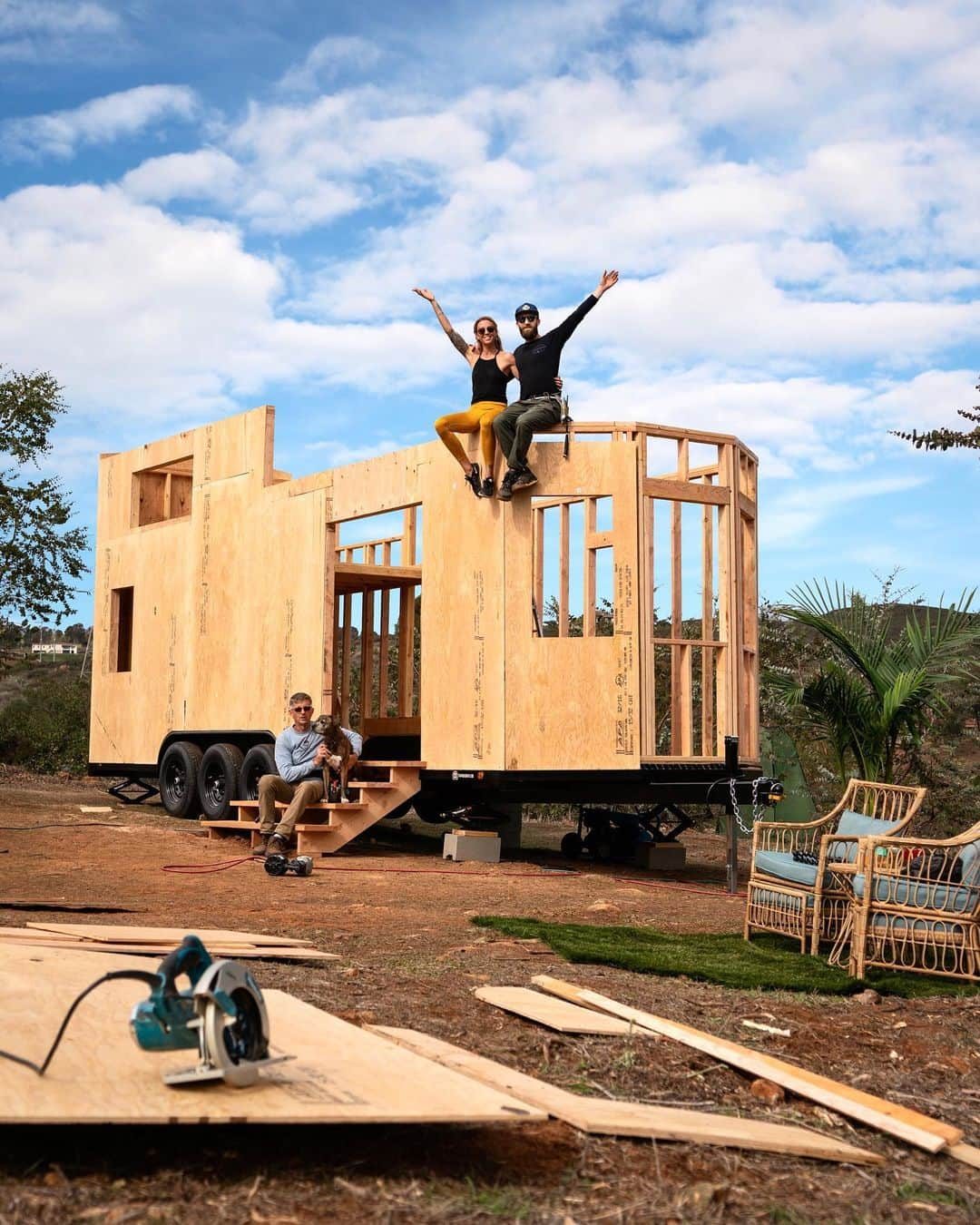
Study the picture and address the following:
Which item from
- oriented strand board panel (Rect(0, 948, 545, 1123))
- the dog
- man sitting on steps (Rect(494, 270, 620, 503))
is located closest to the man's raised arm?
man sitting on steps (Rect(494, 270, 620, 503))

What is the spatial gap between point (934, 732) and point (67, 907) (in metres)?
10.9

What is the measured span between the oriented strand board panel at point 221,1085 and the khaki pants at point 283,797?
7085 mm

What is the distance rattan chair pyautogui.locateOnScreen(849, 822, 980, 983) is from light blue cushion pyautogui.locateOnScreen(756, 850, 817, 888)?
382mm

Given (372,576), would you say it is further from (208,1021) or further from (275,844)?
(208,1021)

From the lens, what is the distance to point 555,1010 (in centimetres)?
505

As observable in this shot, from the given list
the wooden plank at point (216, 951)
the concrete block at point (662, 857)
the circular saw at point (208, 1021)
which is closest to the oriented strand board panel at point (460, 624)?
the concrete block at point (662, 857)

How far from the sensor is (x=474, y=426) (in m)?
12.0

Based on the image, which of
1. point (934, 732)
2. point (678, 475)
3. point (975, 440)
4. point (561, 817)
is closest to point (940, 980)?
point (678, 475)

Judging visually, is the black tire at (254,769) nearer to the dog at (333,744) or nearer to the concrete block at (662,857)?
the dog at (333,744)

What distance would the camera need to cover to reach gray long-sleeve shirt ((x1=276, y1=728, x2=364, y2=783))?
11.6 metres

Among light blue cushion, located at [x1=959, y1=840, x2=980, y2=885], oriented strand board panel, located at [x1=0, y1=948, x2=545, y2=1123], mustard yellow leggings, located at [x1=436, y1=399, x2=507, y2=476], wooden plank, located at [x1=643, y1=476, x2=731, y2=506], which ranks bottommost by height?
oriented strand board panel, located at [x1=0, y1=948, x2=545, y2=1123]

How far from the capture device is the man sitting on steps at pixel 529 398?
1136cm

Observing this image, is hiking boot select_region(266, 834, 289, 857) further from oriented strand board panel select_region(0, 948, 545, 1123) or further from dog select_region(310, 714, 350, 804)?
oriented strand board panel select_region(0, 948, 545, 1123)

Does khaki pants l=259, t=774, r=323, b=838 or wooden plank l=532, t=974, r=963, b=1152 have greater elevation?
khaki pants l=259, t=774, r=323, b=838
